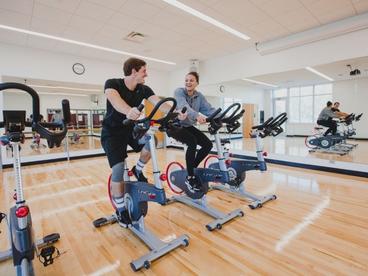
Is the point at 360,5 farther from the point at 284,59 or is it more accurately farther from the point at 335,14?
the point at 284,59

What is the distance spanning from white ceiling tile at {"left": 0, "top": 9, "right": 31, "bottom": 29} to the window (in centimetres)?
626

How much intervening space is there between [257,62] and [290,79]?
1.03 meters

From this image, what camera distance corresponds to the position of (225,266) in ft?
5.51

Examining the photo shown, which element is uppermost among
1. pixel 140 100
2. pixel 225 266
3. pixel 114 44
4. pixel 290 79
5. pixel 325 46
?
pixel 114 44

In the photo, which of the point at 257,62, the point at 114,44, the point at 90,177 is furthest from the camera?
the point at 257,62

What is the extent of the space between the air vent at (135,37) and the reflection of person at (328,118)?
4.65 meters

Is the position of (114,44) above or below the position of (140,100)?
above

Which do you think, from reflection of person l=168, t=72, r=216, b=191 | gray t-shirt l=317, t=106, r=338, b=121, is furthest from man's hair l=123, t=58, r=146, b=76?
gray t-shirt l=317, t=106, r=338, b=121

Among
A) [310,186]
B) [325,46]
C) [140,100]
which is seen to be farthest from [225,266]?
[325,46]

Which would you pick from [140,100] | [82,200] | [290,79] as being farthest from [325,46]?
[82,200]

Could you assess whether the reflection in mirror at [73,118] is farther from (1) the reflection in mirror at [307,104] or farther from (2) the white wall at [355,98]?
(2) the white wall at [355,98]

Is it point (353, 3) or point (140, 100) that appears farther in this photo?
point (353, 3)

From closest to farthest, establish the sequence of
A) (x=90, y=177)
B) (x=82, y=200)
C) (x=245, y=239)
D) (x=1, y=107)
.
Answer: (x=245, y=239)
(x=82, y=200)
(x=90, y=177)
(x=1, y=107)

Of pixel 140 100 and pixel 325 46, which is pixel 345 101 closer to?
pixel 325 46
